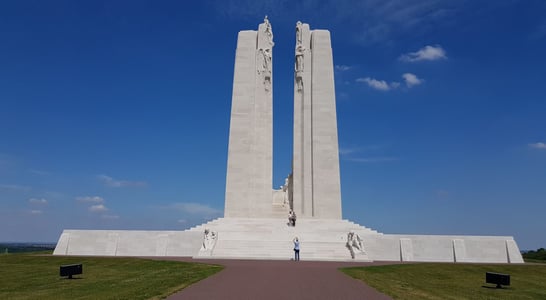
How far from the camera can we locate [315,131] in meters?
34.3

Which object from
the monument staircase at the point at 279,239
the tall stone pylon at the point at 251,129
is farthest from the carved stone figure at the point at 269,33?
the monument staircase at the point at 279,239

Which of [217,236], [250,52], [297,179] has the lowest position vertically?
[217,236]

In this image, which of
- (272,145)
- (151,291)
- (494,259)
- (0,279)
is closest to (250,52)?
(272,145)

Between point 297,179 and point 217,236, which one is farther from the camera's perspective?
point 297,179

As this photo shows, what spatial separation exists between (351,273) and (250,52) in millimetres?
25425

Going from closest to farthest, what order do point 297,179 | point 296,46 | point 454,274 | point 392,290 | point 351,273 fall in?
1. point 392,290
2. point 351,273
3. point 454,274
4. point 297,179
5. point 296,46

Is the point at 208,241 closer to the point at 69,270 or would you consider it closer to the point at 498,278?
the point at 69,270

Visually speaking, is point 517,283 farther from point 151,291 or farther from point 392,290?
point 151,291

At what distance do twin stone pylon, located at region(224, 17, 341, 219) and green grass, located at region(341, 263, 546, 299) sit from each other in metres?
15.8

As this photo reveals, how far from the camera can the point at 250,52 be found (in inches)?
1436

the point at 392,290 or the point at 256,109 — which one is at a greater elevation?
the point at 256,109

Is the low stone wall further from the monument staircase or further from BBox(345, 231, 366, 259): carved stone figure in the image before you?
Result: BBox(345, 231, 366, 259): carved stone figure

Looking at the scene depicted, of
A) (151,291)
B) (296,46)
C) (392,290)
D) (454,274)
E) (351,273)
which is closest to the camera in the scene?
(151,291)

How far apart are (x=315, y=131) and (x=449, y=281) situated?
68.5 ft
